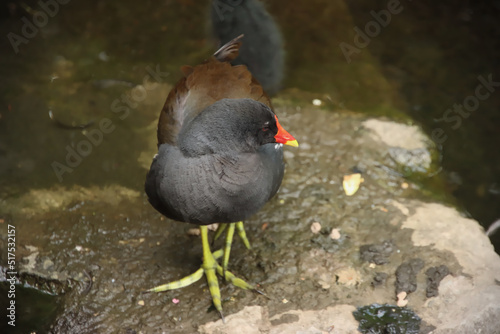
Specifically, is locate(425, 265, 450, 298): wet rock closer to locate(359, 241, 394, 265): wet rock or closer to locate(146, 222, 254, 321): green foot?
locate(359, 241, 394, 265): wet rock

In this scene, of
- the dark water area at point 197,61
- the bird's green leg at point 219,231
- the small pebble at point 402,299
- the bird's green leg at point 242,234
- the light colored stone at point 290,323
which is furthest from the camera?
the dark water area at point 197,61

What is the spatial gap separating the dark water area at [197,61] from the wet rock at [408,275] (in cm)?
56

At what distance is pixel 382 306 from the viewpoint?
3.17m

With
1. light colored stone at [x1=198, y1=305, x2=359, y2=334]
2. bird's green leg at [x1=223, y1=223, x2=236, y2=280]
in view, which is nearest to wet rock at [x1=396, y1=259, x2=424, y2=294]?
light colored stone at [x1=198, y1=305, x2=359, y2=334]

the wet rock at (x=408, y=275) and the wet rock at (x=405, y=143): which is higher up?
the wet rock at (x=405, y=143)

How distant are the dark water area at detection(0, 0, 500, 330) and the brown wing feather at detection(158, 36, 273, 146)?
38.0 inches

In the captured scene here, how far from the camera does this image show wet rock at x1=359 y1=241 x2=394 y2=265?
3.47 meters

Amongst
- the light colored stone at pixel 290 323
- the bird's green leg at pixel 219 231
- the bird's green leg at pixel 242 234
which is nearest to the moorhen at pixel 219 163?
the light colored stone at pixel 290 323

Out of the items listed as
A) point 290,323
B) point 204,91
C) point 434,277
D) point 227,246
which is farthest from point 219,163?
point 434,277

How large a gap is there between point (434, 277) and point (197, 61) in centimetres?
309

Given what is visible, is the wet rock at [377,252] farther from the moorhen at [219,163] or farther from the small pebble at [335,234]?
the moorhen at [219,163]

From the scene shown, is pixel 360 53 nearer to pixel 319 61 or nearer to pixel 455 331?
pixel 319 61

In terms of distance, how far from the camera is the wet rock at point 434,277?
3.17 m

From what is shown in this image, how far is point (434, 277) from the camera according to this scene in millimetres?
3258
